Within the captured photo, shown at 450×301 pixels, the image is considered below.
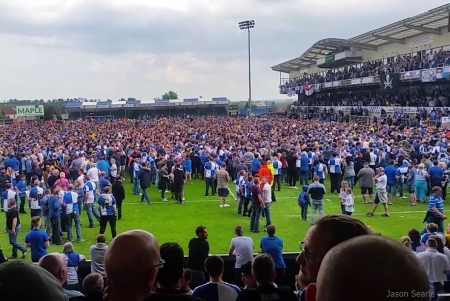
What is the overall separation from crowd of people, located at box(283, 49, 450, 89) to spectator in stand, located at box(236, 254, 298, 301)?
3711 centimetres

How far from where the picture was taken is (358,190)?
19.5 metres

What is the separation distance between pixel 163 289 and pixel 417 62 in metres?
45.5

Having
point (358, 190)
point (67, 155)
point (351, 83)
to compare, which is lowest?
point (358, 190)

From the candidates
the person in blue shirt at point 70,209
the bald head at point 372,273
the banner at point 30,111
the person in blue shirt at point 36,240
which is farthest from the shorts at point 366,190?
the banner at point 30,111

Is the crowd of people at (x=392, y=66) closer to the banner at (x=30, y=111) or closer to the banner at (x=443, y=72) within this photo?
the banner at (x=443, y=72)

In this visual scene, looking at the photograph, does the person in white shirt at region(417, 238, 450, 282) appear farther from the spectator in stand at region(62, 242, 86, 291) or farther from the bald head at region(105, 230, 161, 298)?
the bald head at region(105, 230, 161, 298)

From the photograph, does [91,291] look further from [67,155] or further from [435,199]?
[67,155]

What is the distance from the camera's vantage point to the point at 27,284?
154cm

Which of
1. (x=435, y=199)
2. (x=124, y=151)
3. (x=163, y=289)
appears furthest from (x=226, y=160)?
(x=163, y=289)

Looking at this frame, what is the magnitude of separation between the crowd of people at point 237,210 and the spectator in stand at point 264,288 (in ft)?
0.04

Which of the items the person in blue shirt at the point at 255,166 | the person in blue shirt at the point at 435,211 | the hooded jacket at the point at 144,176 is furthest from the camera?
the person in blue shirt at the point at 255,166

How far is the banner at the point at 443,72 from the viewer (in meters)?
35.7

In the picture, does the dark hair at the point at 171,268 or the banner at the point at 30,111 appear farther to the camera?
the banner at the point at 30,111

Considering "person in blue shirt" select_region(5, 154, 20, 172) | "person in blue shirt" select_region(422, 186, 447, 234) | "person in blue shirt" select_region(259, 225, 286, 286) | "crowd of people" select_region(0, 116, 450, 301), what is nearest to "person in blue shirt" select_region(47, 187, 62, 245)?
"crowd of people" select_region(0, 116, 450, 301)
